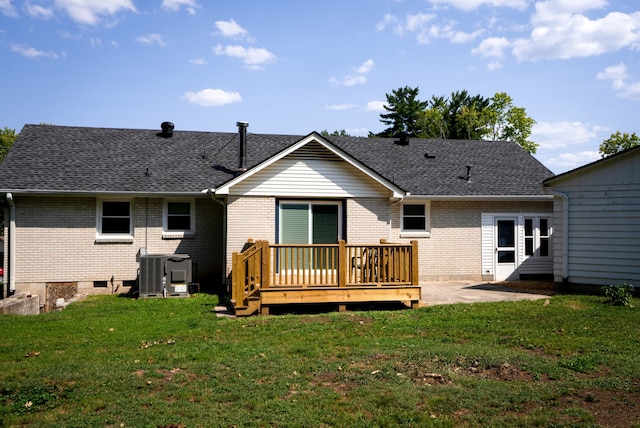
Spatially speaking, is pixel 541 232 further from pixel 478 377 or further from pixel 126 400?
pixel 126 400

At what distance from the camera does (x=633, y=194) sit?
1315 centimetres

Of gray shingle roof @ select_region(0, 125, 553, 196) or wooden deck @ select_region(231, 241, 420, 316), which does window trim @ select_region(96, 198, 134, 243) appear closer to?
gray shingle roof @ select_region(0, 125, 553, 196)

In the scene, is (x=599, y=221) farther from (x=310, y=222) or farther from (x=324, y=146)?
(x=310, y=222)

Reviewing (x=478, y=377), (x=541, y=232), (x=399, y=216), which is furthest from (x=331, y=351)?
(x=541, y=232)

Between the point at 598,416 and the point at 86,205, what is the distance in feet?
45.9

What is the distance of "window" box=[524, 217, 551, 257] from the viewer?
55.6 feet

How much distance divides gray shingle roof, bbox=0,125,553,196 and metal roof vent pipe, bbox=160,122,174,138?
0.67 ft

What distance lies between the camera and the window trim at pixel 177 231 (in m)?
15.1

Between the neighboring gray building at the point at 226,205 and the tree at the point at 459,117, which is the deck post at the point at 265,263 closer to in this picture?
the neighboring gray building at the point at 226,205

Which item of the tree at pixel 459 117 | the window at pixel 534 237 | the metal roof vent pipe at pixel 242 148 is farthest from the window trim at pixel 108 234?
the tree at pixel 459 117

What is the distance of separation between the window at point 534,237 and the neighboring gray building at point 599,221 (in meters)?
2.54

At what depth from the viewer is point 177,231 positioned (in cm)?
1520

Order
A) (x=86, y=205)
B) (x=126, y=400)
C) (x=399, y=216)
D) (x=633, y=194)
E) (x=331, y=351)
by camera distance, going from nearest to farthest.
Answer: (x=126, y=400) → (x=331, y=351) → (x=633, y=194) → (x=86, y=205) → (x=399, y=216)

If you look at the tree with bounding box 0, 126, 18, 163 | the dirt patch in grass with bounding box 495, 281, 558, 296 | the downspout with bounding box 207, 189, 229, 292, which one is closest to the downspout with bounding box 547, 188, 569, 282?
the dirt patch in grass with bounding box 495, 281, 558, 296
